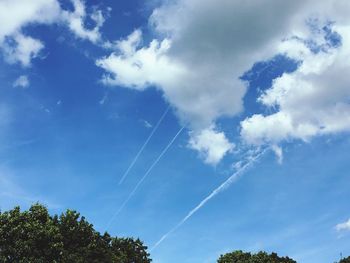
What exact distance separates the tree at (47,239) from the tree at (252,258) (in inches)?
1155

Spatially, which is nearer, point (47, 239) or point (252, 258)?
point (47, 239)

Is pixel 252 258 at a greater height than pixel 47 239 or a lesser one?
greater

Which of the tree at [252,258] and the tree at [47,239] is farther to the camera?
the tree at [252,258]

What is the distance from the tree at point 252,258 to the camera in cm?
7281

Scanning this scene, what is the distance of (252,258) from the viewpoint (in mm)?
73312

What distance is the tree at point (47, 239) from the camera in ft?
145

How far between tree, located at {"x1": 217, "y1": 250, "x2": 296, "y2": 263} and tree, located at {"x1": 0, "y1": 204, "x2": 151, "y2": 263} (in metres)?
29.3

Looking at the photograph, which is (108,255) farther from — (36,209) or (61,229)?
(36,209)

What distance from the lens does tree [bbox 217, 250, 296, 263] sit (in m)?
72.8

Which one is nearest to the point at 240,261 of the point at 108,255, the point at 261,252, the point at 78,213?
the point at 261,252

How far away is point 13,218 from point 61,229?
5294 mm

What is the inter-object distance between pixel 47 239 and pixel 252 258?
1556 inches

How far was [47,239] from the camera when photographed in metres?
46.0

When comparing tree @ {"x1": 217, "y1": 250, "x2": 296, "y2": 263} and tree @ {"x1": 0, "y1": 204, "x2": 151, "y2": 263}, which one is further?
tree @ {"x1": 217, "y1": 250, "x2": 296, "y2": 263}
